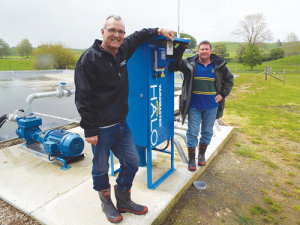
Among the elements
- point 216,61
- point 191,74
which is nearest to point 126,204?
point 191,74

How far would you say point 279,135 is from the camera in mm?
4852

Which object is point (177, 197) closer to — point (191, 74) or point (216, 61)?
point (191, 74)

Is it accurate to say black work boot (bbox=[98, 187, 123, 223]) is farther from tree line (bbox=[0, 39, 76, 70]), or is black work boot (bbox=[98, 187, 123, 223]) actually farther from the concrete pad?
tree line (bbox=[0, 39, 76, 70])

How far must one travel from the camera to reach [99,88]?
1692mm

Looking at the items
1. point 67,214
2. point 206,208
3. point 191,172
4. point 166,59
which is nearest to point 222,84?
point 166,59

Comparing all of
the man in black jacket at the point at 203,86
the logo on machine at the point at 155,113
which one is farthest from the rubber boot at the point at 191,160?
the logo on machine at the point at 155,113

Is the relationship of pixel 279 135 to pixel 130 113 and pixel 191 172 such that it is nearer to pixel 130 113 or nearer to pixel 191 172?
pixel 191 172

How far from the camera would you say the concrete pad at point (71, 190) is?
2053mm

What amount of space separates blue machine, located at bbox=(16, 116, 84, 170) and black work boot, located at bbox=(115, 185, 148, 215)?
1.38 metres

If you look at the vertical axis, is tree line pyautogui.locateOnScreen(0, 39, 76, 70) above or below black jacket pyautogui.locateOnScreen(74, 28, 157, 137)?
above

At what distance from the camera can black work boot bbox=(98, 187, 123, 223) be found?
1.93 m

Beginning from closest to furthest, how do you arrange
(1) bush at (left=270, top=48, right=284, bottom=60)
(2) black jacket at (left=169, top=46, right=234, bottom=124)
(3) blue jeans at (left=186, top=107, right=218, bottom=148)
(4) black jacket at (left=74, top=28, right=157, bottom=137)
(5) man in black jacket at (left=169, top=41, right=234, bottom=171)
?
(4) black jacket at (left=74, top=28, right=157, bottom=137) → (2) black jacket at (left=169, top=46, right=234, bottom=124) → (5) man in black jacket at (left=169, top=41, right=234, bottom=171) → (3) blue jeans at (left=186, top=107, right=218, bottom=148) → (1) bush at (left=270, top=48, right=284, bottom=60)

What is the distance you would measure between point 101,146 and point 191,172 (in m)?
1.59

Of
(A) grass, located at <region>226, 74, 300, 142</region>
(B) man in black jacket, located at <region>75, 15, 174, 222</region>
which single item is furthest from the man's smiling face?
(A) grass, located at <region>226, 74, 300, 142</region>
